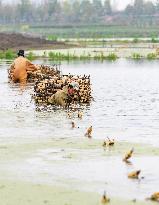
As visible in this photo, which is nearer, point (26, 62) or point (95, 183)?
point (95, 183)

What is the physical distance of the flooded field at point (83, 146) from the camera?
11945 mm

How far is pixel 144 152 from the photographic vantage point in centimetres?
1461

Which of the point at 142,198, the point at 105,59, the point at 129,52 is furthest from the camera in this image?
the point at 129,52

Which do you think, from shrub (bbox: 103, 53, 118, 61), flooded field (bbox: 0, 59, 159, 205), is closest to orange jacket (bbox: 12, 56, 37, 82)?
flooded field (bbox: 0, 59, 159, 205)

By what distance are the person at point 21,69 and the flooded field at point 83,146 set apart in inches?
130

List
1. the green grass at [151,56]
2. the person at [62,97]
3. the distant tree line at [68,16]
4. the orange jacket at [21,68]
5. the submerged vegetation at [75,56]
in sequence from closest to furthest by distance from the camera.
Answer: the person at [62,97] < the orange jacket at [21,68] < the submerged vegetation at [75,56] < the green grass at [151,56] < the distant tree line at [68,16]

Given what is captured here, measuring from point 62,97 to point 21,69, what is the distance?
8.91m

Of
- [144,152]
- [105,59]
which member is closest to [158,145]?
[144,152]

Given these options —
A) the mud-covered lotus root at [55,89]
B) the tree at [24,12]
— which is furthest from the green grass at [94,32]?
the mud-covered lotus root at [55,89]

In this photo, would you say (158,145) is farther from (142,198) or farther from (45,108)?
(45,108)

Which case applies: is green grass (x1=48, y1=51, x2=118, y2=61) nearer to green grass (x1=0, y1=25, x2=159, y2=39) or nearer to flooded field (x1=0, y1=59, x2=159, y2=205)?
flooded field (x1=0, y1=59, x2=159, y2=205)

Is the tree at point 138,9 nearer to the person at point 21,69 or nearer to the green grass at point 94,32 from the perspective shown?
the green grass at point 94,32

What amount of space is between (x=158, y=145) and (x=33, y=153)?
2819mm

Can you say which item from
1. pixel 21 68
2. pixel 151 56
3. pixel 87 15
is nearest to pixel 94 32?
pixel 87 15
